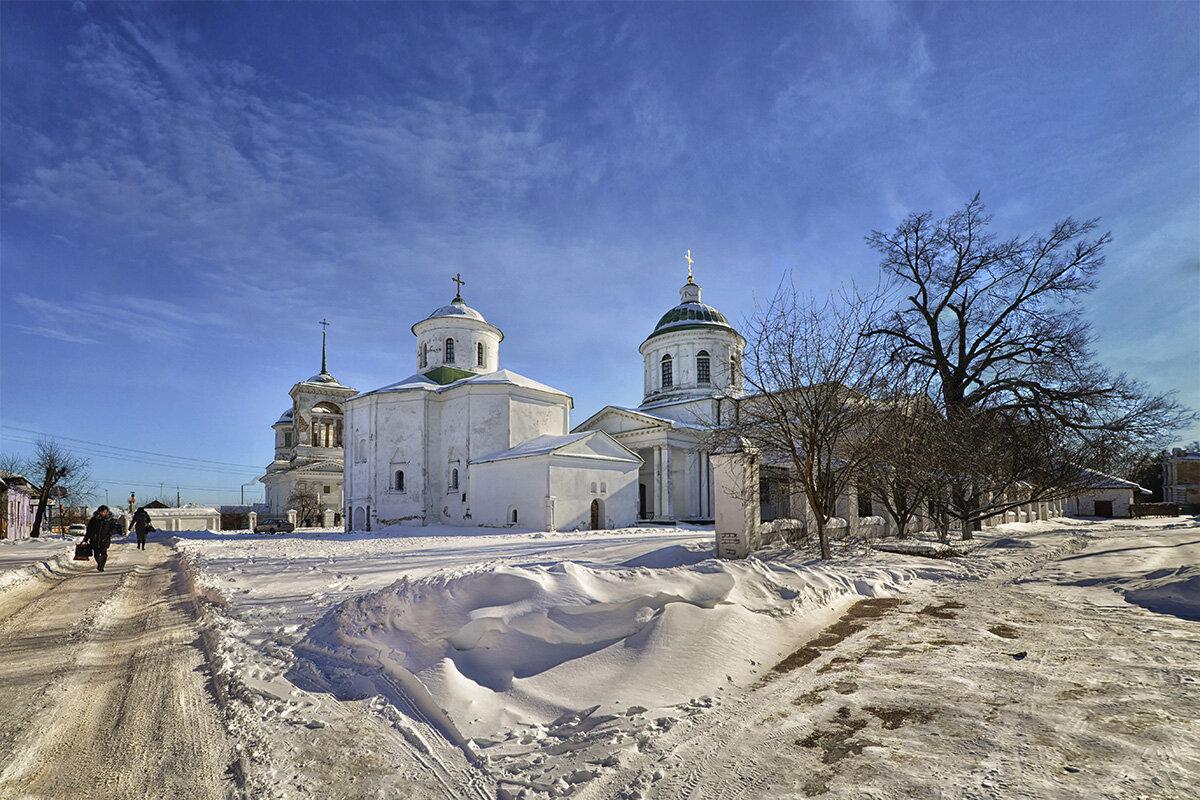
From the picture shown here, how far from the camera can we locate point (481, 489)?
28.7 metres

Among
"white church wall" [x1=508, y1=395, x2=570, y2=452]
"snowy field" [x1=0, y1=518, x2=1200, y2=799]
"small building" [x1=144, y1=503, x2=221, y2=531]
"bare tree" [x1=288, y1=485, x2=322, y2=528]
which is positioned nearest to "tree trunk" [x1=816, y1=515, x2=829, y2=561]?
"snowy field" [x1=0, y1=518, x2=1200, y2=799]

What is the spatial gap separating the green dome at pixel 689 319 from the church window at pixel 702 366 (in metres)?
1.75

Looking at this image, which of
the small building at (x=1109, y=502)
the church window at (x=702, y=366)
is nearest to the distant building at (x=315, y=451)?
the church window at (x=702, y=366)

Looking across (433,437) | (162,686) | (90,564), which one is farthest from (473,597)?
(433,437)

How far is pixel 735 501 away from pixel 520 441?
2043cm

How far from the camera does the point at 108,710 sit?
4.48 meters

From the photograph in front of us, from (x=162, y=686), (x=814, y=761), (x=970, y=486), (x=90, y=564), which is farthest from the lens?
(x=970, y=486)

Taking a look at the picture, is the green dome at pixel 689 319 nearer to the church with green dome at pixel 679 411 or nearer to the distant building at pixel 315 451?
the church with green dome at pixel 679 411

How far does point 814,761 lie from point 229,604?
8217 millimetres

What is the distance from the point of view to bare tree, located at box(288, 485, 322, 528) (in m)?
46.6

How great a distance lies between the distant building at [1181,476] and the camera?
57562 millimetres

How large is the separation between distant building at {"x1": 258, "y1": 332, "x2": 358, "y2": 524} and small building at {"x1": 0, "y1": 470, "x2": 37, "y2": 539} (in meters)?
16.5

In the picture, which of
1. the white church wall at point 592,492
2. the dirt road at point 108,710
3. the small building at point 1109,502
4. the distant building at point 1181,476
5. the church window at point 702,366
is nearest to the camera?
the dirt road at point 108,710

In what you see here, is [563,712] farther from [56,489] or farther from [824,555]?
[56,489]
